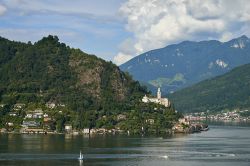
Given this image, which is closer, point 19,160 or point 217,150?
point 19,160

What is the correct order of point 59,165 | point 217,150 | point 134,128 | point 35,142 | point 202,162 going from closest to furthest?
1. point 59,165
2. point 202,162
3. point 217,150
4. point 35,142
5. point 134,128

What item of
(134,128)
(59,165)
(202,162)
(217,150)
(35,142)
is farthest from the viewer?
(134,128)

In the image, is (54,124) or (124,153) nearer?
(124,153)

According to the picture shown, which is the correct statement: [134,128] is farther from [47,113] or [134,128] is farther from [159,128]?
[47,113]

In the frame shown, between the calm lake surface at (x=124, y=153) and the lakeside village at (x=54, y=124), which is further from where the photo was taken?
the lakeside village at (x=54, y=124)

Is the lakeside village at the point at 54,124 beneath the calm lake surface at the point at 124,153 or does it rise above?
above

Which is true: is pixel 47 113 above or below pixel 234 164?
above

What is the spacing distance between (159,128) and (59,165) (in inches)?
3985

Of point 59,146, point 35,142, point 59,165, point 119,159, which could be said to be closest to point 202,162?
point 119,159

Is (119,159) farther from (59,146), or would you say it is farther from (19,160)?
(59,146)

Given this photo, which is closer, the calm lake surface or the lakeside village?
the calm lake surface

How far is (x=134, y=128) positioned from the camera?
194m

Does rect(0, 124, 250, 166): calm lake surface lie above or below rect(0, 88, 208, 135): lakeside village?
below

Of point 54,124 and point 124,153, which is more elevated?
point 54,124
